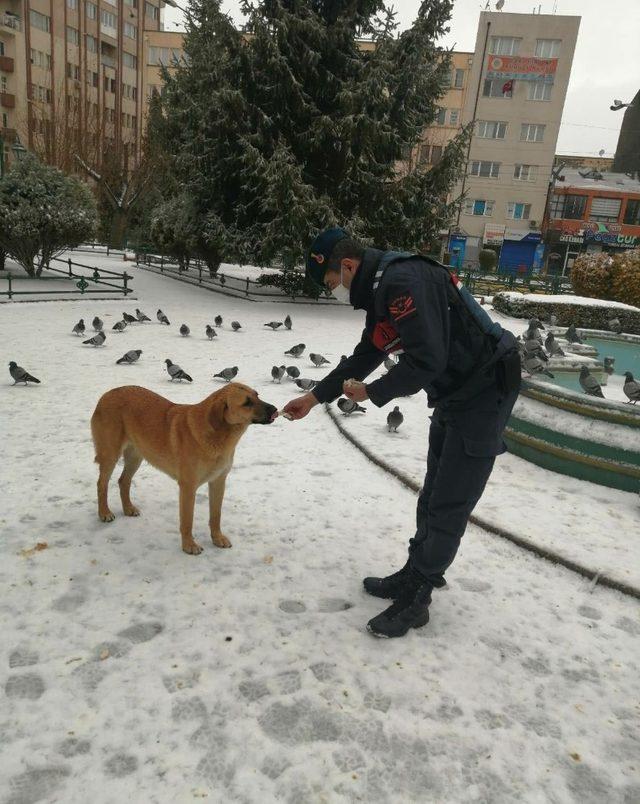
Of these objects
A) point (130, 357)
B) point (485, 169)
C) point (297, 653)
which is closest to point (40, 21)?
point (485, 169)

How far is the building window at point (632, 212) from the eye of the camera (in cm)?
4697

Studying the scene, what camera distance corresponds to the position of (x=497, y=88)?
46531mm

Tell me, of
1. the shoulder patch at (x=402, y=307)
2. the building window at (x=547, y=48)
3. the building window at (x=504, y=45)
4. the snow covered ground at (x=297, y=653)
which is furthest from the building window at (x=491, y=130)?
the shoulder patch at (x=402, y=307)

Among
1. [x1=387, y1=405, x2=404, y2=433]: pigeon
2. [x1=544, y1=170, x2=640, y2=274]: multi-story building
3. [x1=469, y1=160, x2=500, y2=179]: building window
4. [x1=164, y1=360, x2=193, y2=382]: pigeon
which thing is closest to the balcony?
[x1=469, y1=160, x2=500, y2=179]: building window

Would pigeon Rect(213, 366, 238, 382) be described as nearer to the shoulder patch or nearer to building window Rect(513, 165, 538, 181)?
the shoulder patch

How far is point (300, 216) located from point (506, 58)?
134ft

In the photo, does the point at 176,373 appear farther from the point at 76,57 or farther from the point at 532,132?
the point at 76,57

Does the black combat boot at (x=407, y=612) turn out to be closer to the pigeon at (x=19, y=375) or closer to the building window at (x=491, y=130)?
the pigeon at (x=19, y=375)

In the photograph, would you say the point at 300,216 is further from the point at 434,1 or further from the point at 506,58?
the point at 506,58

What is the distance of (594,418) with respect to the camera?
5.74m

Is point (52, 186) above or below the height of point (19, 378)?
above

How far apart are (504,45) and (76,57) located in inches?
1684

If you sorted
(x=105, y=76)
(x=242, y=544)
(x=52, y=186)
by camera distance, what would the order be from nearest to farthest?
(x=242, y=544) < (x=52, y=186) < (x=105, y=76)

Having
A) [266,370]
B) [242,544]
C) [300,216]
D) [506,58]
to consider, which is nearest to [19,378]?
[266,370]
